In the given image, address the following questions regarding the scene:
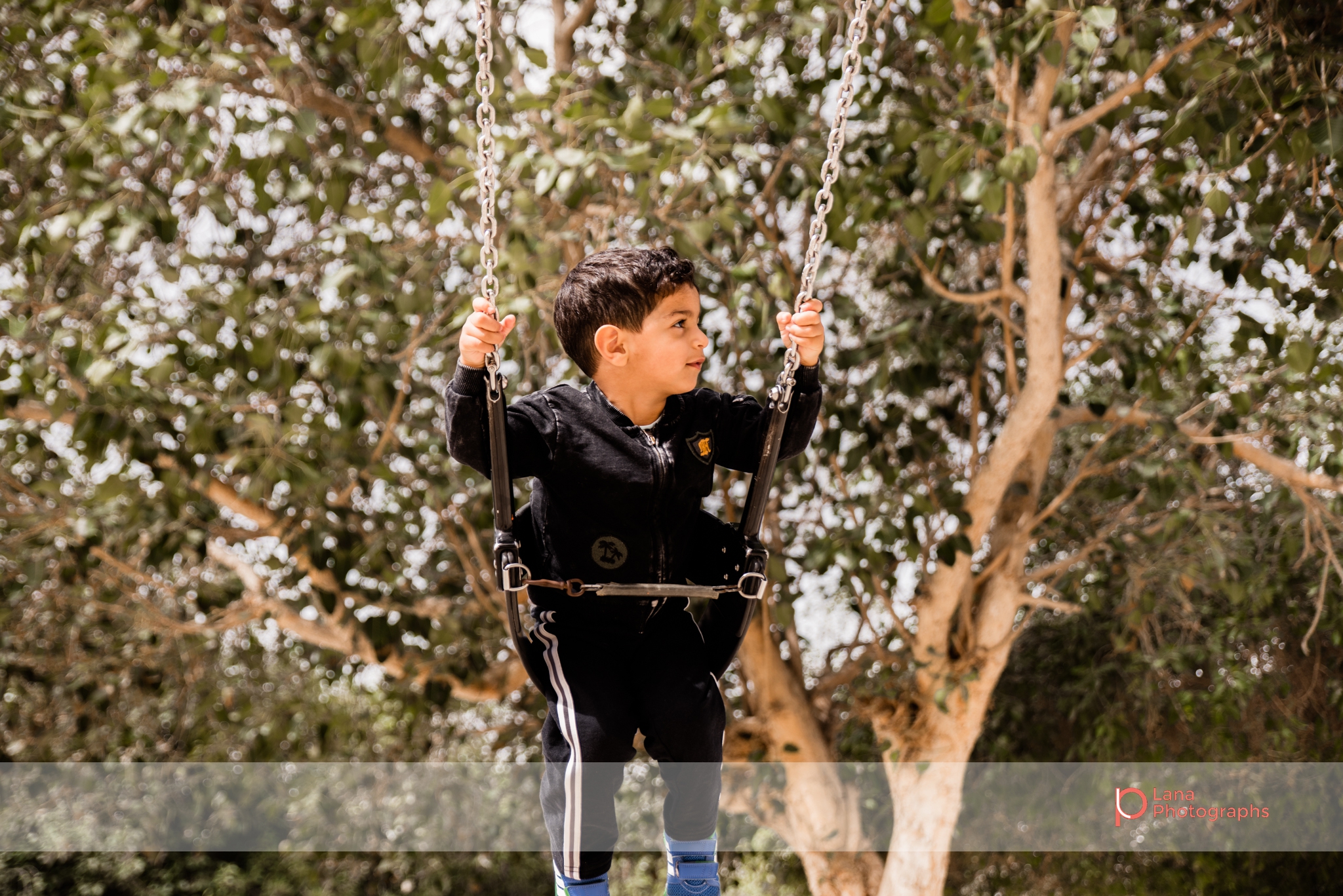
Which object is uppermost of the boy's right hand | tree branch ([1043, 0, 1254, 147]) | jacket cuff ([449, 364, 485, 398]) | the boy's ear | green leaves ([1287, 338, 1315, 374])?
tree branch ([1043, 0, 1254, 147])

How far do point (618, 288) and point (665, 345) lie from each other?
8 centimetres

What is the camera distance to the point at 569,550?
4.33 ft

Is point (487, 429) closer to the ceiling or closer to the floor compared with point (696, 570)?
closer to the ceiling

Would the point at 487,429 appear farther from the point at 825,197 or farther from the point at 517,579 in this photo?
the point at 825,197

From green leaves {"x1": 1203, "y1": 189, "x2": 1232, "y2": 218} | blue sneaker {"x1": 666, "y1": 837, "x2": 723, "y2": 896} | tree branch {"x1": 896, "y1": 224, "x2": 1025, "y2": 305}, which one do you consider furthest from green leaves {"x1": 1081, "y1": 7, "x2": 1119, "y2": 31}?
blue sneaker {"x1": 666, "y1": 837, "x2": 723, "y2": 896}

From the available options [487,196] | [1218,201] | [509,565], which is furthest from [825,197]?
[1218,201]

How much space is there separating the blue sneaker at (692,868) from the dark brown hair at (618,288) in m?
0.58

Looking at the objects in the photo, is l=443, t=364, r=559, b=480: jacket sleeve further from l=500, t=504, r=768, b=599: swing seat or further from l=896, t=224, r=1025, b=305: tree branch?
l=896, t=224, r=1025, b=305: tree branch

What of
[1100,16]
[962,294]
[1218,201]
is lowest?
[1218,201]

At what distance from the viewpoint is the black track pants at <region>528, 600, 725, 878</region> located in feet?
4.09

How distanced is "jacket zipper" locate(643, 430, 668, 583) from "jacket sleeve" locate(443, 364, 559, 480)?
118 millimetres

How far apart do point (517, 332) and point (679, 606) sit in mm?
1704

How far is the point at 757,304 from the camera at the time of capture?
8.04 ft

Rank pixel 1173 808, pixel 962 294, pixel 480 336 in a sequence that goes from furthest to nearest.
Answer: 1. pixel 1173 808
2. pixel 962 294
3. pixel 480 336
